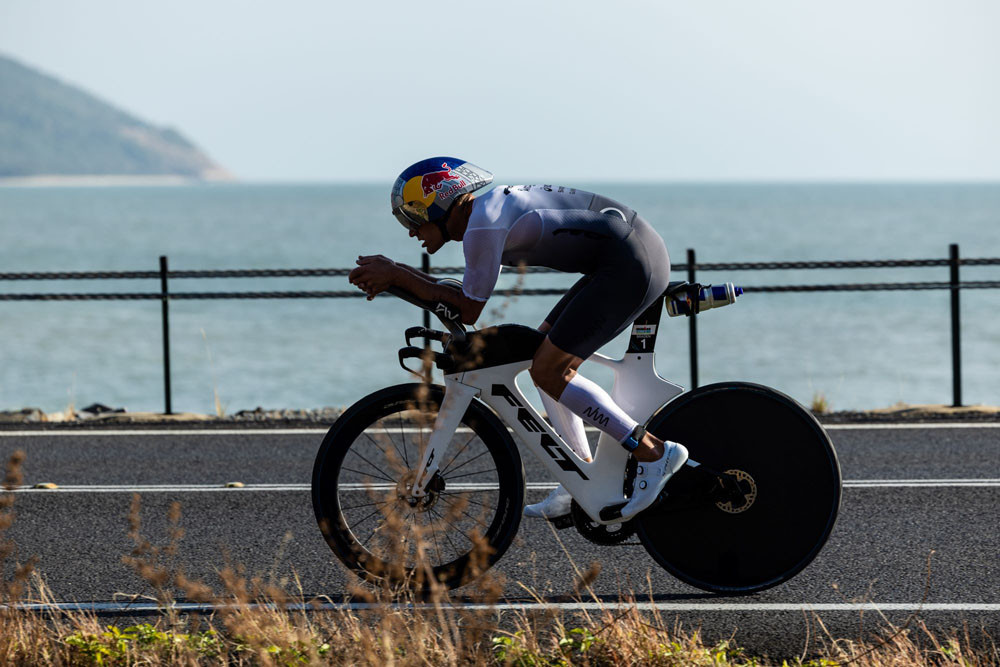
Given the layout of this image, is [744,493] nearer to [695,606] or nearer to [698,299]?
[695,606]

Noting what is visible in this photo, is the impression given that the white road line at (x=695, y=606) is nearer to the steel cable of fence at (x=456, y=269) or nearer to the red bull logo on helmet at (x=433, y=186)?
the red bull logo on helmet at (x=433, y=186)

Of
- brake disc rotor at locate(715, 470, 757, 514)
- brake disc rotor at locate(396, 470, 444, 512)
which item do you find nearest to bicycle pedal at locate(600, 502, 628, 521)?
brake disc rotor at locate(715, 470, 757, 514)

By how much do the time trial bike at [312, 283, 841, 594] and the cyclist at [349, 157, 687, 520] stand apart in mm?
129

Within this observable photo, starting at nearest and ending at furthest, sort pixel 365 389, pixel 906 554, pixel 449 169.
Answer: pixel 449 169 → pixel 906 554 → pixel 365 389

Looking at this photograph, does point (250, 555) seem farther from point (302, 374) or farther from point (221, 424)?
point (302, 374)

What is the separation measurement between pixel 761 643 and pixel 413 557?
1.51 metres

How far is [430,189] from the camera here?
5.30 metres

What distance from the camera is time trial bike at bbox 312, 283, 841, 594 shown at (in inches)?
215

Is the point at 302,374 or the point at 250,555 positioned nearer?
the point at 250,555

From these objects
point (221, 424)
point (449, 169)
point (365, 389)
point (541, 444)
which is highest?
point (449, 169)

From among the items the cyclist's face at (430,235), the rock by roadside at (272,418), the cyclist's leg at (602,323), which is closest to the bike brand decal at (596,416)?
the cyclist's leg at (602,323)

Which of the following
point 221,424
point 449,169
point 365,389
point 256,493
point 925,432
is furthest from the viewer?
point 365,389

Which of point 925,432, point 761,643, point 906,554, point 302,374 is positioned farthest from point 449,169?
point 302,374

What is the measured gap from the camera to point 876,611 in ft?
17.6
